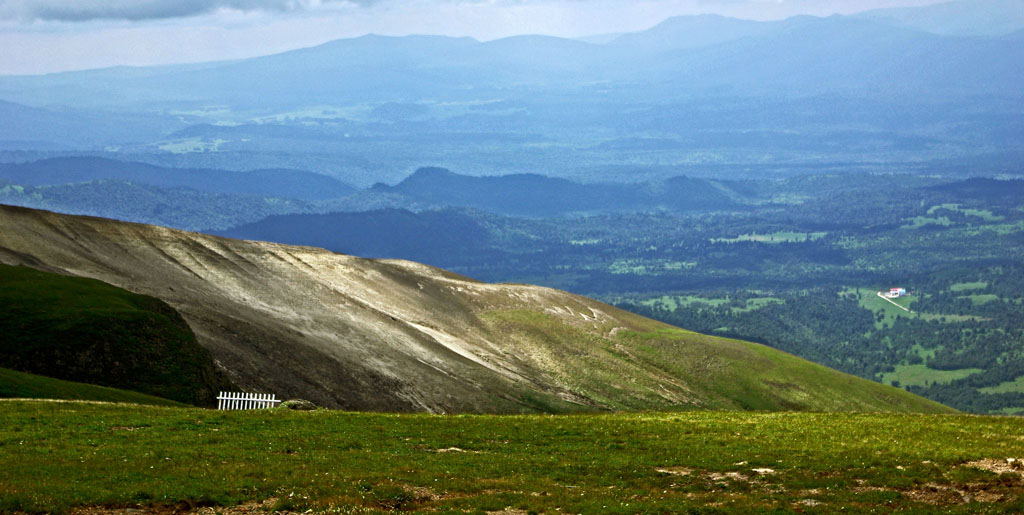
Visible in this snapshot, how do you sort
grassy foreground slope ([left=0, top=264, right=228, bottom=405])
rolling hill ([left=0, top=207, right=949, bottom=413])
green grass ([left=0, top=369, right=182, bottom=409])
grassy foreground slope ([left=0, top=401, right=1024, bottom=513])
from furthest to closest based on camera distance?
rolling hill ([left=0, top=207, right=949, bottom=413]), grassy foreground slope ([left=0, top=264, right=228, bottom=405]), green grass ([left=0, top=369, right=182, bottom=409]), grassy foreground slope ([left=0, top=401, right=1024, bottom=513])

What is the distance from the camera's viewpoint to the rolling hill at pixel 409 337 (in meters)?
71.4

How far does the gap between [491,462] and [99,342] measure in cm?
2855

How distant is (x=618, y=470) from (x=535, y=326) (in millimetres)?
72726

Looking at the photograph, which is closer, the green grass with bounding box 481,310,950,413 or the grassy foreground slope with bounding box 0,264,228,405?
the grassy foreground slope with bounding box 0,264,228,405

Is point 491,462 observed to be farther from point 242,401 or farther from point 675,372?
point 675,372

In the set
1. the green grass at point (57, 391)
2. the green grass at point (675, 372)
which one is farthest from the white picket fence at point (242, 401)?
the green grass at point (675, 372)

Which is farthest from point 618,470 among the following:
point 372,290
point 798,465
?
point 372,290

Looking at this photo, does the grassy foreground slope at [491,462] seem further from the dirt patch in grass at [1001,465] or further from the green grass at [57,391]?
the green grass at [57,391]

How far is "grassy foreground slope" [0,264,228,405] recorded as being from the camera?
167 ft

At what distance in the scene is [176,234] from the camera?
95.6 metres

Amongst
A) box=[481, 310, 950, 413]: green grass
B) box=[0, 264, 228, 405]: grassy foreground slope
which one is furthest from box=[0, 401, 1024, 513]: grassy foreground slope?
box=[481, 310, 950, 413]: green grass

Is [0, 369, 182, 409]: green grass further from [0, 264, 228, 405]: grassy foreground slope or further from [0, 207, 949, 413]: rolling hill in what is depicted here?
[0, 207, 949, 413]: rolling hill

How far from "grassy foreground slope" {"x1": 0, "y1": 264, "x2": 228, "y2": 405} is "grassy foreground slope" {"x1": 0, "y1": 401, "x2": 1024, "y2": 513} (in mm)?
12159

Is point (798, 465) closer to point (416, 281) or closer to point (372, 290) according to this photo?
point (372, 290)
